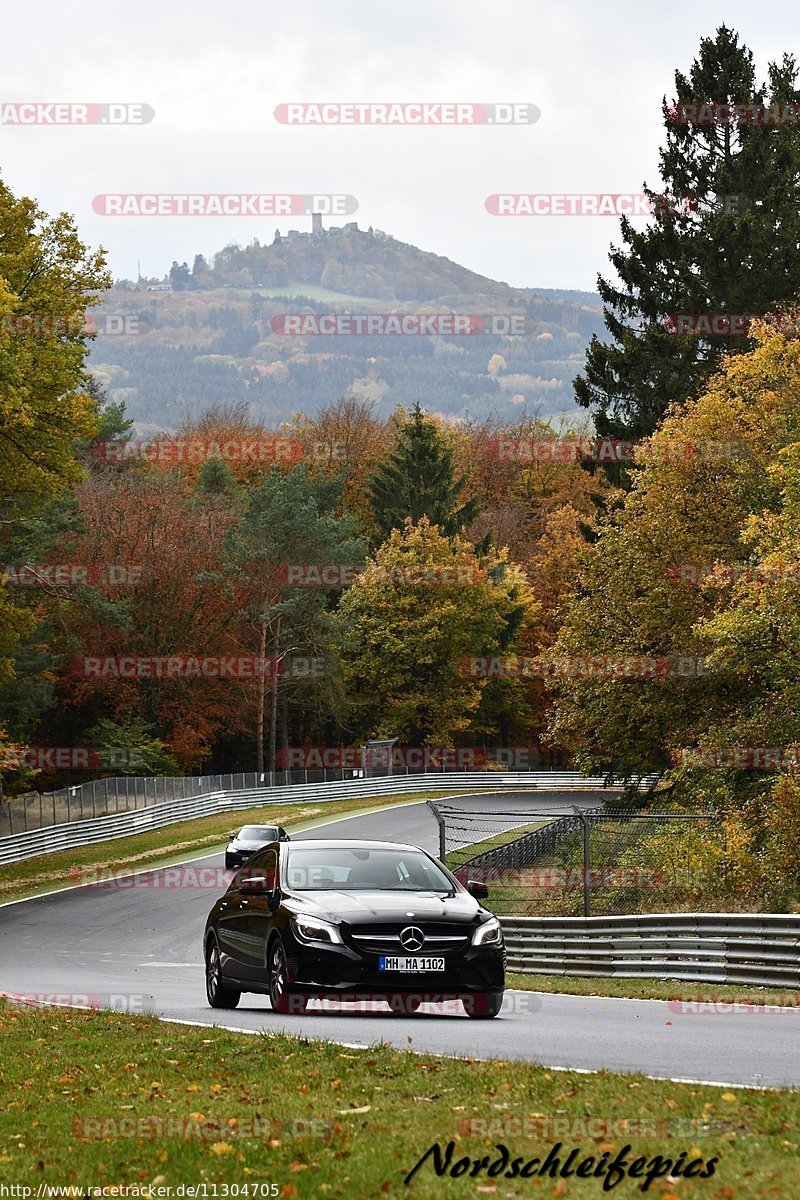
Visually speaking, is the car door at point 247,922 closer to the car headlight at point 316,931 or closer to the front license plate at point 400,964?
the car headlight at point 316,931

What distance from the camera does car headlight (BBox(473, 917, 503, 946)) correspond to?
1345 centimetres

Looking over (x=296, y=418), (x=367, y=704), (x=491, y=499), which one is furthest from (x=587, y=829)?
A: (x=296, y=418)

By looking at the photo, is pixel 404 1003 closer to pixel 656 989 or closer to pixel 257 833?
pixel 656 989

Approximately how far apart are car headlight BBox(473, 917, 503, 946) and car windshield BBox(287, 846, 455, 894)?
76 cm

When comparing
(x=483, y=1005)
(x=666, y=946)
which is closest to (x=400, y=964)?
(x=483, y=1005)

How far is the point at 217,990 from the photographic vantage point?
598 inches

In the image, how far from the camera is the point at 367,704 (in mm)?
84500

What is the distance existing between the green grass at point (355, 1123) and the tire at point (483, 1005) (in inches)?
137

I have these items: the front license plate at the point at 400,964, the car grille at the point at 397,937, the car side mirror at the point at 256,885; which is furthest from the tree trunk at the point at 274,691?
the front license plate at the point at 400,964

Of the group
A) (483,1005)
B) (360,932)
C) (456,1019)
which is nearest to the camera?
(360,932)

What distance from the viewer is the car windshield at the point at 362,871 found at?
14.2 m

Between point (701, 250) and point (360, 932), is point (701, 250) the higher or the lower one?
the higher one

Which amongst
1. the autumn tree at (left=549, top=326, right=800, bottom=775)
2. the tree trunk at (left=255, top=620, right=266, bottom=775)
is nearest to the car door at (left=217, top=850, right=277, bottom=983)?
the autumn tree at (left=549, top=326, right=800, bottom=775)

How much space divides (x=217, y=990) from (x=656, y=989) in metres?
5.51
